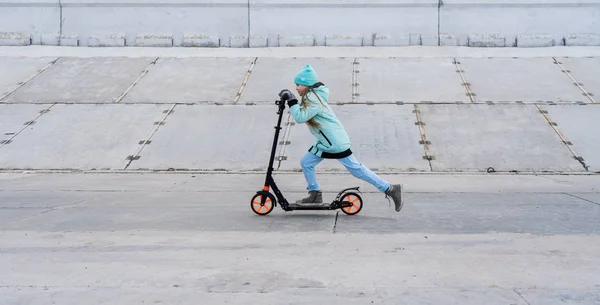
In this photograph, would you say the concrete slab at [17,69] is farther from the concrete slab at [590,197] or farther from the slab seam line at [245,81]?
the concrete slab at [590,197]

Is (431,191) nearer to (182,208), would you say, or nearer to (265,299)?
(182,208)

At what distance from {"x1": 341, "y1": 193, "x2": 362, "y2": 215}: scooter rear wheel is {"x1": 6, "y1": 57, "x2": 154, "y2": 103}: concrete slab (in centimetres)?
685

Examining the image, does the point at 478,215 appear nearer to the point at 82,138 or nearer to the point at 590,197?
the point at 590,197

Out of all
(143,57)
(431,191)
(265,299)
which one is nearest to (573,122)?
(431,191)

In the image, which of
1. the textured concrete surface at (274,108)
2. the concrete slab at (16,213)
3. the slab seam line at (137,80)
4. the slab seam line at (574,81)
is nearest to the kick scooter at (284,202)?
the concrete slab at (16,213)

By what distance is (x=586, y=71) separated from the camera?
16.4 m

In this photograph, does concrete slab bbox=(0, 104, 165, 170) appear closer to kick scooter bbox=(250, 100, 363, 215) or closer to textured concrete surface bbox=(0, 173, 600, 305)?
textured concrete surface bbox=(0, 173, 600, 305)

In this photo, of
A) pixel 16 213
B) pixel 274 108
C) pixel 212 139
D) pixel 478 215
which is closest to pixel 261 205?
pixel 478 215

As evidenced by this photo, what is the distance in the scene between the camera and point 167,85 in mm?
16031

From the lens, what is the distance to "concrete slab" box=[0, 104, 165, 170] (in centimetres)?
1321

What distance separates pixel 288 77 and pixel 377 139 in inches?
122

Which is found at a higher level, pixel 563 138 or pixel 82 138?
pixel 563 138

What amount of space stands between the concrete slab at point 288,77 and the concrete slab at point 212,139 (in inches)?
25.8

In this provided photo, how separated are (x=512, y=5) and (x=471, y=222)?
9613 millimetres
